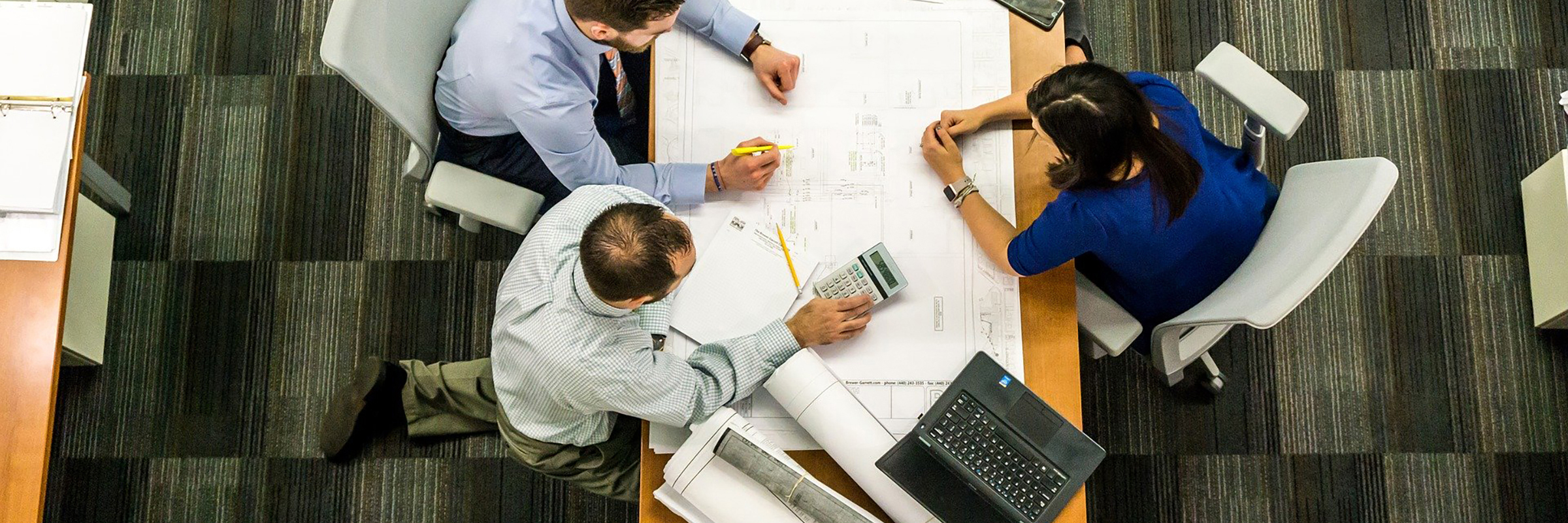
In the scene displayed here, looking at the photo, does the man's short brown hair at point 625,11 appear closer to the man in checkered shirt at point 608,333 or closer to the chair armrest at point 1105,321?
the man in checkered shirt at point 608,333

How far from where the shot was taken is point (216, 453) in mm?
2195

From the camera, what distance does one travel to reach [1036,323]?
4.90ft

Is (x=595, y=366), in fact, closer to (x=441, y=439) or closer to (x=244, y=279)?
(x=441, y=439)

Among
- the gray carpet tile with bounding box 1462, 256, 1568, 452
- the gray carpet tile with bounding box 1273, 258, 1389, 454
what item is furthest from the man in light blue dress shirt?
the gray carpet tile with bounding box 1462, 256, 1568, 452

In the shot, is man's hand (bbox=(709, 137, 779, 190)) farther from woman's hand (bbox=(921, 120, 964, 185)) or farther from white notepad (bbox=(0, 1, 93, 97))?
white notepad (bbox=(0, 1, 93, 97))

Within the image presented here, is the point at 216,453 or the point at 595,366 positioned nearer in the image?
the point at 595,366

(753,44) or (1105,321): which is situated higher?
(753,44)

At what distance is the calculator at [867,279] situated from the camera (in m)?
1.46

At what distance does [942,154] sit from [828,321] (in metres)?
0.31

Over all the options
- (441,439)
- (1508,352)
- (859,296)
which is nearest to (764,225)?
(859,296)

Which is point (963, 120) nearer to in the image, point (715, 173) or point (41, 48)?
point (715, 173)

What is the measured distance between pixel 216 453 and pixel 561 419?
114cm

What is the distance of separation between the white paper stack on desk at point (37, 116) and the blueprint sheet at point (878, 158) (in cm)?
96

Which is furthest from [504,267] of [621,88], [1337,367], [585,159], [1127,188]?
[1337,367]
